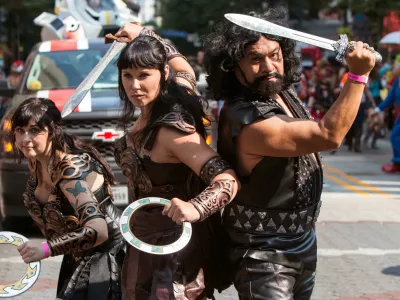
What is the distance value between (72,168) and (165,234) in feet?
1.86

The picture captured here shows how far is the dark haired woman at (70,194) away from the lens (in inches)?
155

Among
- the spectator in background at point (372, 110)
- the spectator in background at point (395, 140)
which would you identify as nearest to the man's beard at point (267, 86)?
the spectator in background at point (395, 140)

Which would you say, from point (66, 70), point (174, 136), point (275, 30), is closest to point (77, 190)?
point (174, 136)

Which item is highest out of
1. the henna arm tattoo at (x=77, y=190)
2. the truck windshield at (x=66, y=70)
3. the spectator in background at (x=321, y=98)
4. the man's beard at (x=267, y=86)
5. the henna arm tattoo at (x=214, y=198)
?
the man's beard at (x=267, y=86)

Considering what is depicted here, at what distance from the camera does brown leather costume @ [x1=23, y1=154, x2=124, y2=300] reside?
3.99 metres

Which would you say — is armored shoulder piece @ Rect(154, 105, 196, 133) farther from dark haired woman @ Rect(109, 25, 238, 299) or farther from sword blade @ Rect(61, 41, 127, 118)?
sword blade @ Rect(61, 41, 127, 118)

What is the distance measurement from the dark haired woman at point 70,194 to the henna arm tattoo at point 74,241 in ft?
0.20

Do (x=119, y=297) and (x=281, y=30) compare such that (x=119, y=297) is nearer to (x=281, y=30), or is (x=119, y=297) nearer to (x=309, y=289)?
(x=309, y=289)

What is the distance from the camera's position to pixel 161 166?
366 cm

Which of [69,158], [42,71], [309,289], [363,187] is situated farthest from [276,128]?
[363,187]

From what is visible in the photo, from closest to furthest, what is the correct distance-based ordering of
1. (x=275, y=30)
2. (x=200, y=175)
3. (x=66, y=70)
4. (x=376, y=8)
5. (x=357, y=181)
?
(x=275, y=30) < (x=200, y=175) < (x=66, y=70) < (x=357, y=181) < (x=376, y=8)

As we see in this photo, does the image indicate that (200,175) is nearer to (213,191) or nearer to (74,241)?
(213,191)

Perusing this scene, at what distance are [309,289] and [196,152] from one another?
76cm

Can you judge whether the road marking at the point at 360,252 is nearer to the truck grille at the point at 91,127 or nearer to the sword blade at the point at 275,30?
the truck grille at the point at 91,127
